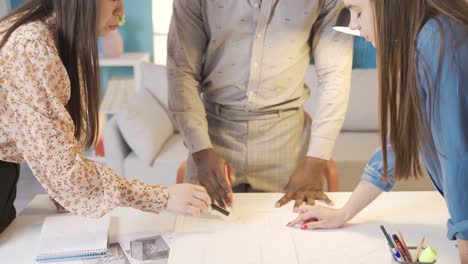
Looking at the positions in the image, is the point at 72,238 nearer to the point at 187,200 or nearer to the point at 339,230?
the point at 187,200

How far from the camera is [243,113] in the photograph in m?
1.85

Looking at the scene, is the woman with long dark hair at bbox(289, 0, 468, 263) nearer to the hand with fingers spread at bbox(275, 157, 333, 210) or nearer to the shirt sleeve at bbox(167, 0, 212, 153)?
the hand with fingers spread at bbox(275, 157, 333, 210)

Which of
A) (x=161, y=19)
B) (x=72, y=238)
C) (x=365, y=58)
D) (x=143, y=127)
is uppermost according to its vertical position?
(x=161, y=19)

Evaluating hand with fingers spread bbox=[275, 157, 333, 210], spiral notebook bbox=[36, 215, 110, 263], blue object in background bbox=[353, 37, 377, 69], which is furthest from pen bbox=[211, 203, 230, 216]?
blue object in background bbox=[353, 37, 377, 69]

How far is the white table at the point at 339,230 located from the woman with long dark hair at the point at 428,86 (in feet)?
0.88

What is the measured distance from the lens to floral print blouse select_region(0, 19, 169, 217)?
3.95 ft

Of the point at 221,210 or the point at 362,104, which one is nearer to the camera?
the point at 221,210

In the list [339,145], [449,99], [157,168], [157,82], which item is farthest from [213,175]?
[157,82]

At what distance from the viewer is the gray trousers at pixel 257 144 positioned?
1.87 meters

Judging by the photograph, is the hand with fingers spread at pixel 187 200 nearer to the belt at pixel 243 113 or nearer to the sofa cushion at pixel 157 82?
the belt at pixel 243 113

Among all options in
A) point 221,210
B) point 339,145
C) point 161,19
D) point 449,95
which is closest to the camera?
point 449,95

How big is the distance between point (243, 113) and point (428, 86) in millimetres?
854

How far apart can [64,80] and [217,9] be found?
624 mm

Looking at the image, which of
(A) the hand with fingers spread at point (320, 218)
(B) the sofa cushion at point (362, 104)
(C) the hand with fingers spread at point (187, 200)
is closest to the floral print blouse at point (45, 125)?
(C) the hand with fingers spread at point (187, 200)
